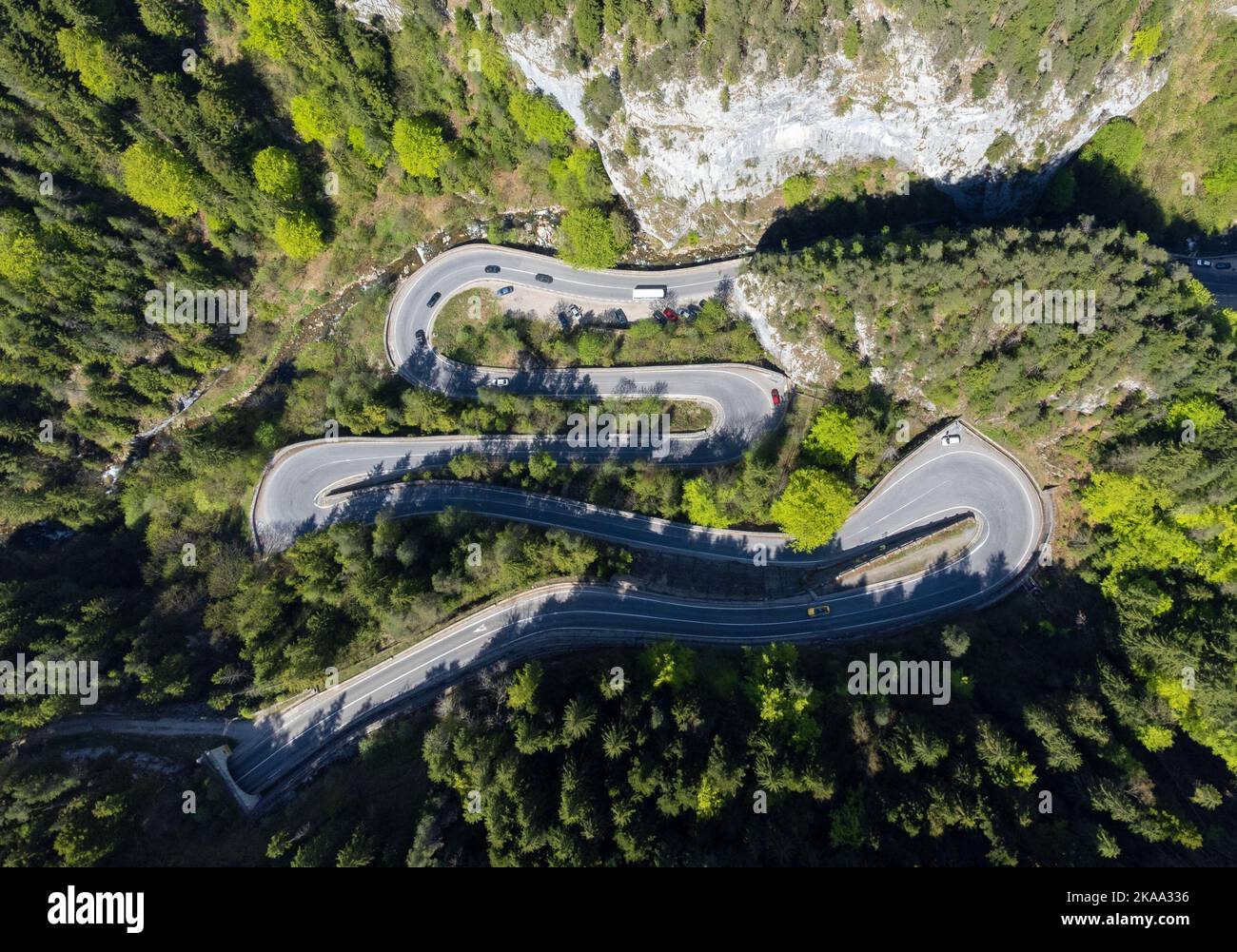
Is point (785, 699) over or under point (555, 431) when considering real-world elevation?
under

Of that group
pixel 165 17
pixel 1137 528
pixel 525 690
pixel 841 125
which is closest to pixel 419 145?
pixel 165 17

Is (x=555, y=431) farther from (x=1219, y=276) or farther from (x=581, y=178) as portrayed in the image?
(x=1219, y=276)

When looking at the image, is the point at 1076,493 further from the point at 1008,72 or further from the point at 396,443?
the point at 396,443

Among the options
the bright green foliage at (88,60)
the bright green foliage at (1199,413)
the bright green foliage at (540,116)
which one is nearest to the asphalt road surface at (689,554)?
the bright green foliage at (1199,413)

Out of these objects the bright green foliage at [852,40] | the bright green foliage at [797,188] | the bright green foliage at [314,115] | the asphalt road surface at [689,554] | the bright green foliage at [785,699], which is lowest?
the bright green foliage at [785,699]

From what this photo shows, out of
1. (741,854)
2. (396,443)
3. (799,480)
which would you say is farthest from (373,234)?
(741,854)

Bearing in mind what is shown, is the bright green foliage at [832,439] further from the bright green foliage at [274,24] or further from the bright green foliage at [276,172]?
the bright green foliage at [274,24]

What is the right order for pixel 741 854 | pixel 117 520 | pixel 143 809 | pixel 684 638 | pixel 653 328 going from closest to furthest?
1. pixel 741 854
2. pixel 143 809
3. pixel 684 638
4. pixel 653 328
5. pixel 117 520
